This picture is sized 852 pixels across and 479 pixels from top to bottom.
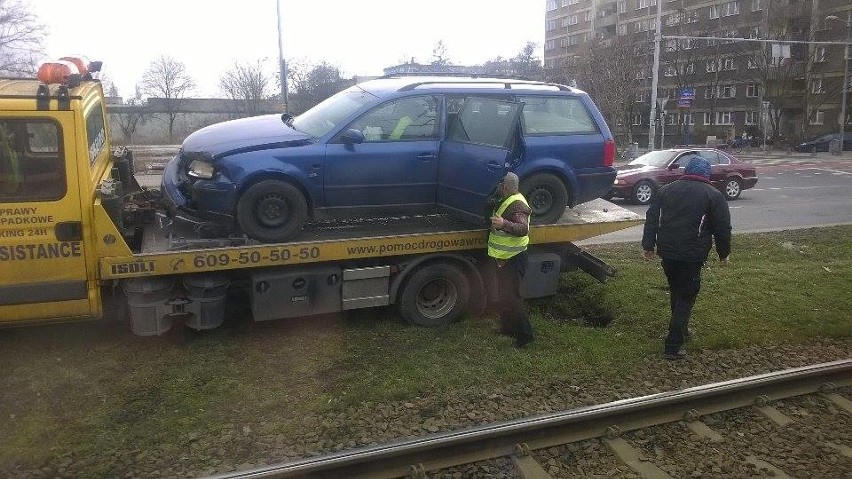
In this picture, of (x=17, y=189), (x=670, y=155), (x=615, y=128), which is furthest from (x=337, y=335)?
(x=615, y=128)

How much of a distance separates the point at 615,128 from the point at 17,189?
3504 cm

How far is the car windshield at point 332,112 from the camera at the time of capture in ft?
20.8

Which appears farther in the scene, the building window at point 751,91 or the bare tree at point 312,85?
the building window at point 751,91

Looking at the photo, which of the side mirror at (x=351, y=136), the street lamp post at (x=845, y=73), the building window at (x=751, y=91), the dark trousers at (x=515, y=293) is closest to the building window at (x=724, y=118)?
the building window at (x=751, y=91)

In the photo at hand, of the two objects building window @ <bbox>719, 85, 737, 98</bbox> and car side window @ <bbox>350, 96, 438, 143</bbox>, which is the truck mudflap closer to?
car side window @ <bbox>350, 96, 438, 143</bbox>

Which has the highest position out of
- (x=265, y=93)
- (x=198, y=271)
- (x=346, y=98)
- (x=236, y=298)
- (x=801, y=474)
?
(x=265, y=93)

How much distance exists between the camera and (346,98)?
6848mm

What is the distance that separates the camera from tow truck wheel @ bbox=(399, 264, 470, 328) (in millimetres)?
6367

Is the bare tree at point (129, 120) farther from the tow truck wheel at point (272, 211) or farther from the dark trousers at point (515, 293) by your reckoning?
the dark trousers at point (515, 293)

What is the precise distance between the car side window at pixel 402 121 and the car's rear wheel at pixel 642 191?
11691mm

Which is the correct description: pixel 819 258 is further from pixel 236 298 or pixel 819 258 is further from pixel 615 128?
pixel 615 128

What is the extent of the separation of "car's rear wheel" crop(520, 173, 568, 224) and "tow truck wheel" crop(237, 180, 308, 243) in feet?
7.76

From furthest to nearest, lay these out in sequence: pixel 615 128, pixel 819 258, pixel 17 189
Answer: pixel 615 128 → pixel 819 258 → pixel 17 189

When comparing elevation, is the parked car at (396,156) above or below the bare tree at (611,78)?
below
